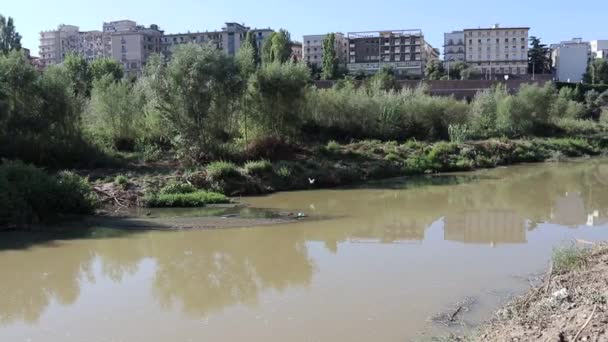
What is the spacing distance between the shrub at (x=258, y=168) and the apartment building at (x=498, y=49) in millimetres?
95142

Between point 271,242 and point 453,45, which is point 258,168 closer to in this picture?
point 271,242

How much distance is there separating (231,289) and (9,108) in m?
16.3

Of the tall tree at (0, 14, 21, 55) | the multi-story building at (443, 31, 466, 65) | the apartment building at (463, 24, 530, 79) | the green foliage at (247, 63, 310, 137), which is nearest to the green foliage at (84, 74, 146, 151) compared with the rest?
the green foliage at (247, 63, 310, 137)

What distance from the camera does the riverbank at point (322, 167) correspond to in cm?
1989

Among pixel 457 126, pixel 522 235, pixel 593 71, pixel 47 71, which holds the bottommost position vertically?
pixel 522 235

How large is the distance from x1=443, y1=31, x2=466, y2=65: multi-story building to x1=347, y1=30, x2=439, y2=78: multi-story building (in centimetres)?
1186

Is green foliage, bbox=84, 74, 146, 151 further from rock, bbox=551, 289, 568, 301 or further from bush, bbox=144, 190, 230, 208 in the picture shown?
rock, bbox=551, 289, 568, 301

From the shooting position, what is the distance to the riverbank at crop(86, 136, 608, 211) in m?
19.9

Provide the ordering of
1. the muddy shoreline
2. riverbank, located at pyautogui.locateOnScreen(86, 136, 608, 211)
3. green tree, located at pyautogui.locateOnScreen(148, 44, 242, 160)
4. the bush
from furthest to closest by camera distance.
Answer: green tree, located at pyautogui.locateOnScreen(148, 44, 242, 160)
riverbank, located at pyautogui.locateOnScreen(86, 136, 608, 211)
the bush
the muddy shoreline

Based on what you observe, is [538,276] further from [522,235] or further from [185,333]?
[185,333]

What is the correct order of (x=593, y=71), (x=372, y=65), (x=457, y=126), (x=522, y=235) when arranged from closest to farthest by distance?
(x=522, y=235), (x=457, y=126), (x=593, y=71), (x=372, y=65)

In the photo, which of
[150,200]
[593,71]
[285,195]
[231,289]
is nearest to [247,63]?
[285,195]

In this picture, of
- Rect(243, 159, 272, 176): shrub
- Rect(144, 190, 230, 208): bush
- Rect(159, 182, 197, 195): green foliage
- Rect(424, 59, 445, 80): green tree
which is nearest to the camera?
Rect(144, 190, 230, 208): bush

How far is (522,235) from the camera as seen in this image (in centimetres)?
1426
